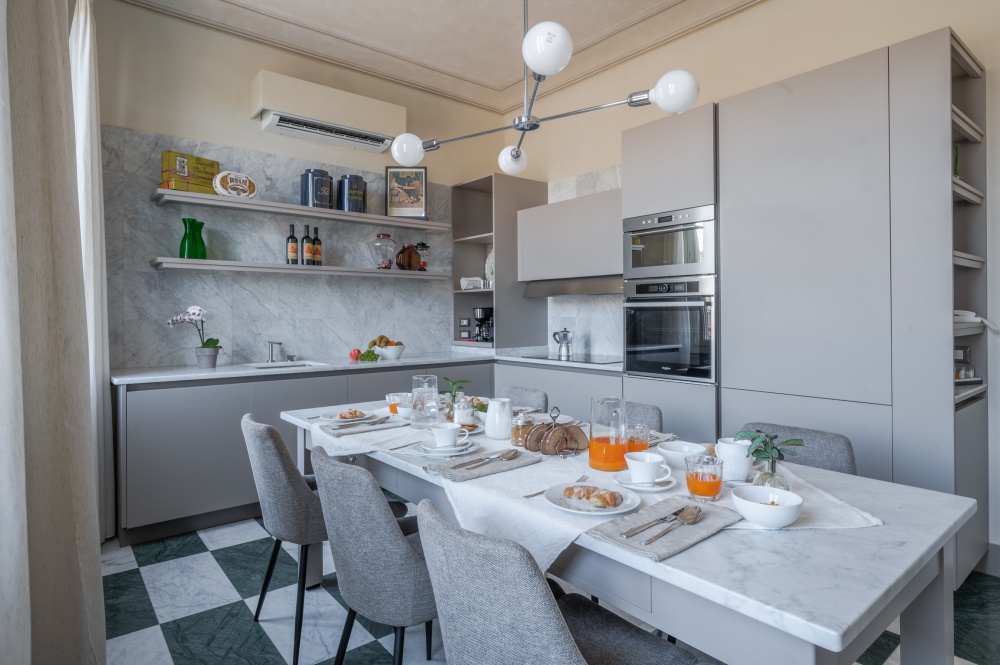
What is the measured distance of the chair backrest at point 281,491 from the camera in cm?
185

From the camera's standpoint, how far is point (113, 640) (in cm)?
206

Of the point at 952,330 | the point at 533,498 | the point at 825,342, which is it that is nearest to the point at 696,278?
the point at 825,342

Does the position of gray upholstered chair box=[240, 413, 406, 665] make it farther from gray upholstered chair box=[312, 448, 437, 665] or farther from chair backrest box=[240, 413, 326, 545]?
gray upholstered chair box=[312, 448, 437, 665]

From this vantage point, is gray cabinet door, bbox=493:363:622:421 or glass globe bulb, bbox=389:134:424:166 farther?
gray cabinet door, bbox=493:363:622:421

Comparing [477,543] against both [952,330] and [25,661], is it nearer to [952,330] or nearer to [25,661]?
[25,661]

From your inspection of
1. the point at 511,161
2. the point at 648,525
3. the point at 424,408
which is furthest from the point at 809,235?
the point at 648,525

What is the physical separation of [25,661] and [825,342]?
283cm

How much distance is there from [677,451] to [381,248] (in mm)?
3285

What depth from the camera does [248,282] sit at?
3846mm

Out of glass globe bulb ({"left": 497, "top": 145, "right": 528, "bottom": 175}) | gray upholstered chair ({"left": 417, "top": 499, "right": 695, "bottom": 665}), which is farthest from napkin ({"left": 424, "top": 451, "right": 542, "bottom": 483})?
glass globe bulb ({"left": 497, "top": 145, "right": 528, "bottom": 175})

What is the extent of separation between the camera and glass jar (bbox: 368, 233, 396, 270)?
4.40m

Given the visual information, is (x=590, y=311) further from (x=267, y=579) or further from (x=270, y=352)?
(x=267, y=579)

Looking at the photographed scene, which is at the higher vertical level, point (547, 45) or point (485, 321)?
point (547, 45)

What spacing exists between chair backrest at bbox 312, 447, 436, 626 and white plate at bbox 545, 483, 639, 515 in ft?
1.31
